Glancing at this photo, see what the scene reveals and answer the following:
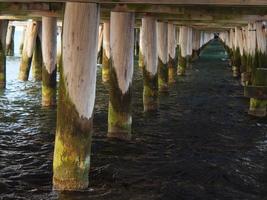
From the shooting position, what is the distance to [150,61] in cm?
1127

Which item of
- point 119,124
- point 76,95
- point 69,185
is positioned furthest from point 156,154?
point 76,95

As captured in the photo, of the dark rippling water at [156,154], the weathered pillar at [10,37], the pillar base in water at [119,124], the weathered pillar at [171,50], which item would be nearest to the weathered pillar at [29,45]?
the dark rippling water at [156,154]

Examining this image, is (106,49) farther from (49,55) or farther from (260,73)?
(260,73)

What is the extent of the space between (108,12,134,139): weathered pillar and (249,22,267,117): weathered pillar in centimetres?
354

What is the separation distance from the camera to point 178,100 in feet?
46.5

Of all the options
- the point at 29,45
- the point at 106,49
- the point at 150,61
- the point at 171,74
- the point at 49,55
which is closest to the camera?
the point at 150,61

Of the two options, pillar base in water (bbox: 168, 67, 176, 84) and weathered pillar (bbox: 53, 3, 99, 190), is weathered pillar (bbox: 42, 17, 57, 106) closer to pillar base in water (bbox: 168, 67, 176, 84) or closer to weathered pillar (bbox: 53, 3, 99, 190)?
weathered pillar (bbox: 53, 3, 99, 190)

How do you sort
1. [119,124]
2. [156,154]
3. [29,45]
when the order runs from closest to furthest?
[156,154] → [119,124] → [29,45]

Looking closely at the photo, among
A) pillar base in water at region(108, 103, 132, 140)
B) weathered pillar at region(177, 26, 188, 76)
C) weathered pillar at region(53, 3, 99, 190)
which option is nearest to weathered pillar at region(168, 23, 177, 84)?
weathered pillar at region(177, 26, 188, 76)

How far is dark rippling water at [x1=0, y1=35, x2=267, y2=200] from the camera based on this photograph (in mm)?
6426

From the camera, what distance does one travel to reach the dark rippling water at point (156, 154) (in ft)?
21.1

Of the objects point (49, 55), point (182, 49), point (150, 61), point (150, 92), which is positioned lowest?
point (150, 92)

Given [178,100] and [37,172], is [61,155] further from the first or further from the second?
[178,100]

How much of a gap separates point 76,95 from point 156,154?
2.68 meters
